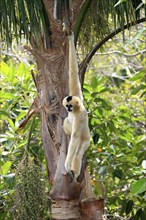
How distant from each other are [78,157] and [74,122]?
0.36 meters

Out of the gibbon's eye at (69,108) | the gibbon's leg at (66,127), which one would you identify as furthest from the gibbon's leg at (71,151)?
the gibbon's eye at (69,108)

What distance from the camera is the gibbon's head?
4.50 meters

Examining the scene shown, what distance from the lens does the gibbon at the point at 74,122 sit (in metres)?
4.56

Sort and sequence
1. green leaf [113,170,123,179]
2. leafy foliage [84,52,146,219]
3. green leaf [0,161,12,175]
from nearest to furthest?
green leaf [0,161,12,175]
leafy foliage [84,52,146,219]
green leaf [113,170,123,179]

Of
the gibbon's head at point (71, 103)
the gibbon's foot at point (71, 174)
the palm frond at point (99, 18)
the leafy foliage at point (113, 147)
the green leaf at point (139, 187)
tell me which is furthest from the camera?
the leafy foliage at point (113, 147)

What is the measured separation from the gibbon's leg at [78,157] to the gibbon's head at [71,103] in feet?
1.27

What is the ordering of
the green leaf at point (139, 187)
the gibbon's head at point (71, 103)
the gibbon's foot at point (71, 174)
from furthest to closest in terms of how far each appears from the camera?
the gibbon's foot at point (71, 174) < the gibbon's head at point (71, 103) < the green leaf at point (139, 187)

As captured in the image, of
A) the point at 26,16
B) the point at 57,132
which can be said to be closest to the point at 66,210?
the point at 57,132

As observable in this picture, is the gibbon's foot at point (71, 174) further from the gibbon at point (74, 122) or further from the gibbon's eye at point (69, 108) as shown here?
the gibbon's eye at point (69, 108)

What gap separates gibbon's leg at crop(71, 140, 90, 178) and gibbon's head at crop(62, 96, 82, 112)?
0.39m

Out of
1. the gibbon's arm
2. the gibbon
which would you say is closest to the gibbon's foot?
the gibbon

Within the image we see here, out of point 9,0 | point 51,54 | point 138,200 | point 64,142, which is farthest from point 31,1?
point 138,200

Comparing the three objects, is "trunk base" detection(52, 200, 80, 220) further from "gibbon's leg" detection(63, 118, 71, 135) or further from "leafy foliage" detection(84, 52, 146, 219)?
"leafy foliage" detection(84, 52, 146, 219)

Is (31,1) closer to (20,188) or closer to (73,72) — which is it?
(73,72)
